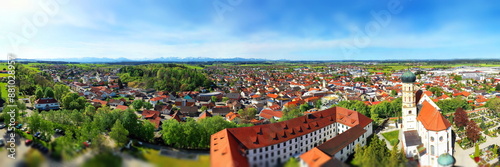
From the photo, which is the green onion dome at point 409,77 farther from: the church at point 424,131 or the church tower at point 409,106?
the church tower at point 409,106

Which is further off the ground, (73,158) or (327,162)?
(73,158)

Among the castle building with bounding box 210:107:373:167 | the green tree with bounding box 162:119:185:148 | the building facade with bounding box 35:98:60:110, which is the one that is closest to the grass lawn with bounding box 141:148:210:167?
the castle building with bounding box 210:107:373:167

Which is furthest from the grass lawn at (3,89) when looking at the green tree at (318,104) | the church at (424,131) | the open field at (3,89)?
the church at (424,131)

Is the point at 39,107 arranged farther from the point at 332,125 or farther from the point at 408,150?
the point at 408,150

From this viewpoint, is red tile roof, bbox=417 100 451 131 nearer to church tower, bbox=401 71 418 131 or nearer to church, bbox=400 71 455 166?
church, bbox=400 71 455 166

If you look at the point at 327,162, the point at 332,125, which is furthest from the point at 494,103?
the point at 327,162

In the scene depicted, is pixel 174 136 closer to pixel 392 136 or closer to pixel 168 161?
pixel 168 161

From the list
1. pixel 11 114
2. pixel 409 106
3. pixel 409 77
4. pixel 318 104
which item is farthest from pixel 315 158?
pixel 318 104
